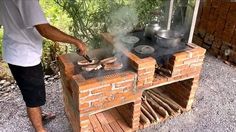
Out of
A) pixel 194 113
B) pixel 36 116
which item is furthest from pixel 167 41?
pixel 36 116

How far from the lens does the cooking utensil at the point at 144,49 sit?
126 inches

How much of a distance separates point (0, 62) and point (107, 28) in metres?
2.14

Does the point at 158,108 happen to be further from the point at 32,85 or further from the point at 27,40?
the point at 27,40

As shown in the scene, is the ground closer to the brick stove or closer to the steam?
the brick stove

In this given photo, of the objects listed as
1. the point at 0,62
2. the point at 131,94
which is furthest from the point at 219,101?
the point at 0,62

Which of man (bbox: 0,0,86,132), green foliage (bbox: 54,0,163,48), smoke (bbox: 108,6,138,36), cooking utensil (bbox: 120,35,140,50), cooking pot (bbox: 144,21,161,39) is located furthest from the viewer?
green foliage (bbox: 54,0,163,48)

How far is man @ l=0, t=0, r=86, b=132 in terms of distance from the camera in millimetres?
2297

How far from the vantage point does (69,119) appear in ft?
11.3

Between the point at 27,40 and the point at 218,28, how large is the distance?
4348 millimetres

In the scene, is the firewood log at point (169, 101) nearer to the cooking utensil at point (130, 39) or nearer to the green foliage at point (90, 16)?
the cooking utensil at point (130, 39)

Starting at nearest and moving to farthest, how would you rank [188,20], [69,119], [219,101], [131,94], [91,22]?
[131,94] → [69,119] → [219,101] → [188,20] → [91,22]

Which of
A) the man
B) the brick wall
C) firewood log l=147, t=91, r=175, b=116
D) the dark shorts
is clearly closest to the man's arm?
the man

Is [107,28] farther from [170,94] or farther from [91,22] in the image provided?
[170,94]

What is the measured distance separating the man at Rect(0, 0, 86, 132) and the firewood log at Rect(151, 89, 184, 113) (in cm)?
177
